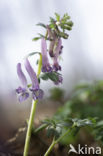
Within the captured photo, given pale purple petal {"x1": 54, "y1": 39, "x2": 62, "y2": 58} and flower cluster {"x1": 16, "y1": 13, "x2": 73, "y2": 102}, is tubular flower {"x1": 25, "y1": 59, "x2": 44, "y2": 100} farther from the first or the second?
pale purple petal {"x1": 54, "y1": 39, "x2": 62, "y2": 58}

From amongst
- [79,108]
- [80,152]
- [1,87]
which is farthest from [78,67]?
[80,152]

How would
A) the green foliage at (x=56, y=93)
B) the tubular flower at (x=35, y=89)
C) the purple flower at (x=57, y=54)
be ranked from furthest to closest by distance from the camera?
1. the green foliage at (x=56, y=93)
2. the purple flower at (x=57, y=54)
3. the tubular flower at (x=35, y=89)


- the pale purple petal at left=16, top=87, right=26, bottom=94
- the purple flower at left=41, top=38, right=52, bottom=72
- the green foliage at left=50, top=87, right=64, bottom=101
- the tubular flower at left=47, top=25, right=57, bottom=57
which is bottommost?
the green foliage at left=50, top=87, right=64, bottom=101

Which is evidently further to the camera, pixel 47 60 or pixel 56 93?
pixel 56 93

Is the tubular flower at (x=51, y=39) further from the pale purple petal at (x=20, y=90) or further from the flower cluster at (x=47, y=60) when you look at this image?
the pale purple petal at (x=20, y=90)

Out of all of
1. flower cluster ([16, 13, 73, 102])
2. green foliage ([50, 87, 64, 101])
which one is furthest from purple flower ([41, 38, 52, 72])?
green foliage ([50, 87, 64, 101])

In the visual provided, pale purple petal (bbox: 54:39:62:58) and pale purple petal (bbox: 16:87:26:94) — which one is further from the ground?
pale purple petal (bbox: 54:39:62:58)

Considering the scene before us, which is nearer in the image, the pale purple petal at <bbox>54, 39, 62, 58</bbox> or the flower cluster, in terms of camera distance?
the flower cluster


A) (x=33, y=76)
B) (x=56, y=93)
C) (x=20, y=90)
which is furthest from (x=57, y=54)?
(x=56, y=93)

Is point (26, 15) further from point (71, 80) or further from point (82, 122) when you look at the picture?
point (82, 122)

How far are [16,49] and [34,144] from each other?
12.5ft

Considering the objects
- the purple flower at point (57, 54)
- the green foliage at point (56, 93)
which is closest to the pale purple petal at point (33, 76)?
the purple flower at point (57, 54)

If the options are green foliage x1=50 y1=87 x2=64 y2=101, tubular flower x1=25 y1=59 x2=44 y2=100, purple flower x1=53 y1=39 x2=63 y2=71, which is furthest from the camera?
green foliage x1=50 y1=87 x2=64 y2=101

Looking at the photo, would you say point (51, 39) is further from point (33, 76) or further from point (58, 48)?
point (33, 76)
